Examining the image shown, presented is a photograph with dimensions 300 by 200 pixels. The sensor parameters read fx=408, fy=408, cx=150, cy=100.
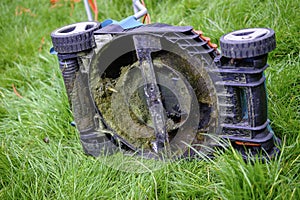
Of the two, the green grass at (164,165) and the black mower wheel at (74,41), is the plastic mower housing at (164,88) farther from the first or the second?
the green grass at (164,165)

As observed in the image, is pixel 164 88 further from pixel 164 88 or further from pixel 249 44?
pixel 249 44

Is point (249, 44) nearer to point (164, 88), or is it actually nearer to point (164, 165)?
point (164, 88)

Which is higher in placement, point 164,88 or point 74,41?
point 74,41

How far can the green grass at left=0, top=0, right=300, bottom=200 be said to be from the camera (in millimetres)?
1530

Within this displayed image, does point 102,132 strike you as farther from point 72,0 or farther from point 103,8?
point 72,0

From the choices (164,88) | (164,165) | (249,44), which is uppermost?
(249,44)

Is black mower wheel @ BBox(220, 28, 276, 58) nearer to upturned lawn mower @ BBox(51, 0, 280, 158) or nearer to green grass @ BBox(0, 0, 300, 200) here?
upturned lawn mower @ BBox(51, 0, 280, 158)

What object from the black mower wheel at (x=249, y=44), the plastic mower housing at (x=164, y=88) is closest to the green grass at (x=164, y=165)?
the plastic mower housing at (x=164, y=88)

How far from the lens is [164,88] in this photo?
1.77 metres

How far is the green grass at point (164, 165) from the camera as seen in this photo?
1530mm

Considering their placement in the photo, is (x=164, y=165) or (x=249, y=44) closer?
(x=249, y=44)

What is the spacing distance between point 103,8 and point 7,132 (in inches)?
62.9

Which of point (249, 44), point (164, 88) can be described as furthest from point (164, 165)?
point (249, 44)

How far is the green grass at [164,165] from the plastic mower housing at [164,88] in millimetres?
109
